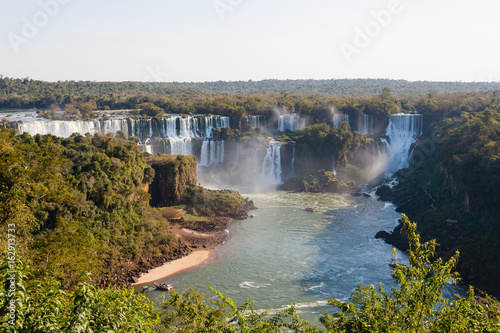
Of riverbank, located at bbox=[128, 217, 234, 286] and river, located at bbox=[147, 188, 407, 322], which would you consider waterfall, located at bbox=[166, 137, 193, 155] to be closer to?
river, located at bbox=[147, 188, 407, 322]

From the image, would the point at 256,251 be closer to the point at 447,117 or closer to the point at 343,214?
the point at 343,214

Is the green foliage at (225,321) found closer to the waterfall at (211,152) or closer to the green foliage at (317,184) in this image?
the green foliage at (317,184)

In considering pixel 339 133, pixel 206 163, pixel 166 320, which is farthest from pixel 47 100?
pixel 166 320

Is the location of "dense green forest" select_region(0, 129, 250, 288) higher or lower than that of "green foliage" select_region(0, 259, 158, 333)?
lower

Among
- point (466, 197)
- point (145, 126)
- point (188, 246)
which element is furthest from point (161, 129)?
point (466, 197)

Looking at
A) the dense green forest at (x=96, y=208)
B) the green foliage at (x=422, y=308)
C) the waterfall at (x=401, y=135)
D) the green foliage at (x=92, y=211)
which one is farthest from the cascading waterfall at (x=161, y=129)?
the green foliage at (x=422, y=308)

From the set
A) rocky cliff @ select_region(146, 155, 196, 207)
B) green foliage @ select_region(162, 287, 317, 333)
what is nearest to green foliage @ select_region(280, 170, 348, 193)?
rocky cliff @ select_region(146, 155, 196, 207)
